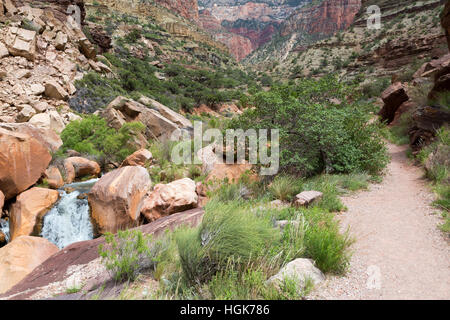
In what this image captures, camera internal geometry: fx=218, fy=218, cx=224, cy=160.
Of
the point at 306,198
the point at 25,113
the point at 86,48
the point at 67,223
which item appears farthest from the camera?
the point at 86,48

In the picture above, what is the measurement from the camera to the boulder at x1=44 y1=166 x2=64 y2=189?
24.7 ft

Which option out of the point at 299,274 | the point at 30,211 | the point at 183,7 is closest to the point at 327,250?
the point at 299,274

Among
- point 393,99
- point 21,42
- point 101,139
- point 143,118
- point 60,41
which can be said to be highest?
point 60,41

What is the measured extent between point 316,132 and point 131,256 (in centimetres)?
537

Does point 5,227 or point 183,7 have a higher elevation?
point 183,7

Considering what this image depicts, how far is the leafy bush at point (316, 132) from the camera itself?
6.05 metres

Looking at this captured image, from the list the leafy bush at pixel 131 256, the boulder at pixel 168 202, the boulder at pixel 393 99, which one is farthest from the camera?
the boulder at pixel 393 99

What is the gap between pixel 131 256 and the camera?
106 inches

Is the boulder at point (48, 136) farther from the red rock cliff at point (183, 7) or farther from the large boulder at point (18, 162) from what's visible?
the red rock cliff at point (183, 7)

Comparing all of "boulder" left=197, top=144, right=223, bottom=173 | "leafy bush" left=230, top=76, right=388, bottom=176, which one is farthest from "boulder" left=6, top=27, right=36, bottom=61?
"leafy bush" left=230, top=76, right=388, bottom=176

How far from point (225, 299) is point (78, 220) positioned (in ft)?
20.0

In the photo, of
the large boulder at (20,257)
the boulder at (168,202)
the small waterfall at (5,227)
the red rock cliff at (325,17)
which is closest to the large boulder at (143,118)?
the boulder at (168,202)

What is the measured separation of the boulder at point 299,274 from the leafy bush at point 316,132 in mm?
3606

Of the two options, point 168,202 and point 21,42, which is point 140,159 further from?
point 21,42
